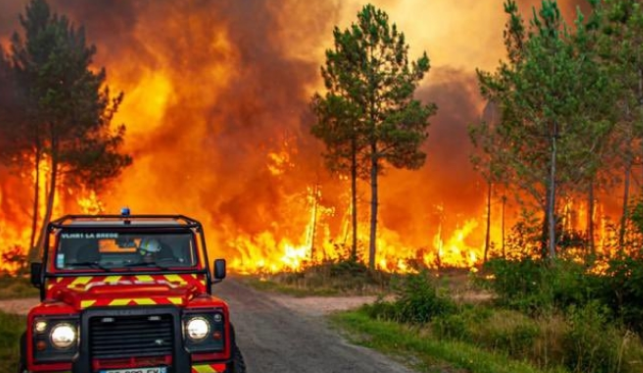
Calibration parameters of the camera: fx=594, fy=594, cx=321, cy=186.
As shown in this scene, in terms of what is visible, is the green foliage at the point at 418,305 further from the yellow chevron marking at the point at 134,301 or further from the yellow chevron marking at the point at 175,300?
the yellow chevron marking at the point at 134,301

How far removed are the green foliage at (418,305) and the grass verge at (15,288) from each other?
45.3ft

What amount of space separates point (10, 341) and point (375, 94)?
2081 cm

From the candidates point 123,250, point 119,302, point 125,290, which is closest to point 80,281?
point 123,250

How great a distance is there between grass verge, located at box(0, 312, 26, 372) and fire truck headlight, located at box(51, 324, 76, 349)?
381cm

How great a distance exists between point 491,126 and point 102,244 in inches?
873

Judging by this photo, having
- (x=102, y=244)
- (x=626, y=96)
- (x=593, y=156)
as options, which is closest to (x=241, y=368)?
(x=102, y=244)

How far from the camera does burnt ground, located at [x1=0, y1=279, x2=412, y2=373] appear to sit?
9844 millimetres

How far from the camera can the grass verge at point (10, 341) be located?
30.6ft

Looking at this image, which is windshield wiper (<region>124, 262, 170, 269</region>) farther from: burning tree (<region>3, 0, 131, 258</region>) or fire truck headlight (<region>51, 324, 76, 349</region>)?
burning tree (<region>3, 0, 131, 258</region>)

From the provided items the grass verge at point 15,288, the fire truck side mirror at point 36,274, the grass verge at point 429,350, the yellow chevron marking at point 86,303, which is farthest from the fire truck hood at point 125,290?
the grass verge at point 15,288

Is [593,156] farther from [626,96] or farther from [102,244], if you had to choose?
[102,244]

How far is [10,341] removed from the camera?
11008 millimetres

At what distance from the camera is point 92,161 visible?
1314 inches

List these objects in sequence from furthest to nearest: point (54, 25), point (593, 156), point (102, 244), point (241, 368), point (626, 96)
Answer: point (54, 25) → point (626, 96) → point (593, 156) → point (102, 244) → point (241, 368)
